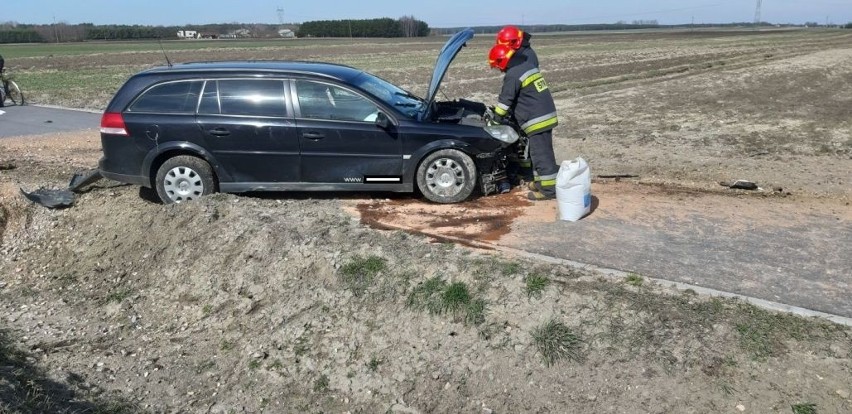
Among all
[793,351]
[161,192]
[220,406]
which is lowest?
[220,406]

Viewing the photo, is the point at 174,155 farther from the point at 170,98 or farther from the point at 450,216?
the point at 450,216

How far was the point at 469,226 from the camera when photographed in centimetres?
652

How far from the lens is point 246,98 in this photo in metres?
7.23

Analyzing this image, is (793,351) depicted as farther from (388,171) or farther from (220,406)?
(388,171)

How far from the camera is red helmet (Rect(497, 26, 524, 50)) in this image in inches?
282

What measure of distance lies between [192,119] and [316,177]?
4.81 ft

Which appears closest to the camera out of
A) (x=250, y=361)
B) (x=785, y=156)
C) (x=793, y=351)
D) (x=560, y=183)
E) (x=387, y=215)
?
(x=793, y=351)

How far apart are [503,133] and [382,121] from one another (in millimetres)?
1350

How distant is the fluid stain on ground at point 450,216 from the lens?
20.9 ft

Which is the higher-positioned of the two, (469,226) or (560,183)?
(560,183)

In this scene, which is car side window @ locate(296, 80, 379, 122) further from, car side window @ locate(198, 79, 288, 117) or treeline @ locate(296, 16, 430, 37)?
treeline @ locate(296, 16, 430, 37)

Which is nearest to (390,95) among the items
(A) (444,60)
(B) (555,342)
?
(A) (444,60)

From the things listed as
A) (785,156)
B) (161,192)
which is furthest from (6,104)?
(785,156)

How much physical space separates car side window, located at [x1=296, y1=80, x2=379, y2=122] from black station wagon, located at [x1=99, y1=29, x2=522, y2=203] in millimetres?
11
